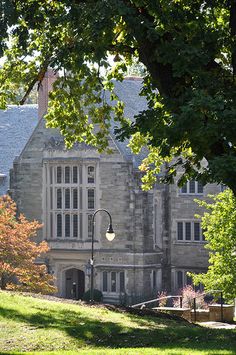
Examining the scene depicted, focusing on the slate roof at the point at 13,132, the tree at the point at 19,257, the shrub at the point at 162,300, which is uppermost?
the slate roof at the point at 13,132

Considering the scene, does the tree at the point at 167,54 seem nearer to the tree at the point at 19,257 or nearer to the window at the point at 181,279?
the tree at the point at 19,257

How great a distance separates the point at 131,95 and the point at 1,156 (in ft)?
24.4

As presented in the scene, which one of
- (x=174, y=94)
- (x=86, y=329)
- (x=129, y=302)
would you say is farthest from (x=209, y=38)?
(x=129, y=302)

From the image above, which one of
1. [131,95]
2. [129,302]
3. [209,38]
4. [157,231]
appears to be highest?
[131,95]

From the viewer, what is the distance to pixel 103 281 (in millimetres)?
43719

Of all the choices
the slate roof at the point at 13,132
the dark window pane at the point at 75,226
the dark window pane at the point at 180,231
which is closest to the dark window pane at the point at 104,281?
the dark window pane at the point at 75,226

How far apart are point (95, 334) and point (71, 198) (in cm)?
2653

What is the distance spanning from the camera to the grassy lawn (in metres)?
16.0

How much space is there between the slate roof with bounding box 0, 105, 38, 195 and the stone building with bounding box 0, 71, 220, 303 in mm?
3527

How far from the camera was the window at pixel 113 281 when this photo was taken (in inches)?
1708

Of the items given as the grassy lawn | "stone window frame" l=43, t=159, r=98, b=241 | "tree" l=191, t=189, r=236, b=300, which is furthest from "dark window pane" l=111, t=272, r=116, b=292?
the grassy lawn

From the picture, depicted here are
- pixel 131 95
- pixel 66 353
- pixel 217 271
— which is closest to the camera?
pixel 66 353

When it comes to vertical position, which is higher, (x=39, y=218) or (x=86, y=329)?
(x=39, y=218)

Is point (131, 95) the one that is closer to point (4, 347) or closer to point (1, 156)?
point (1, 156)
